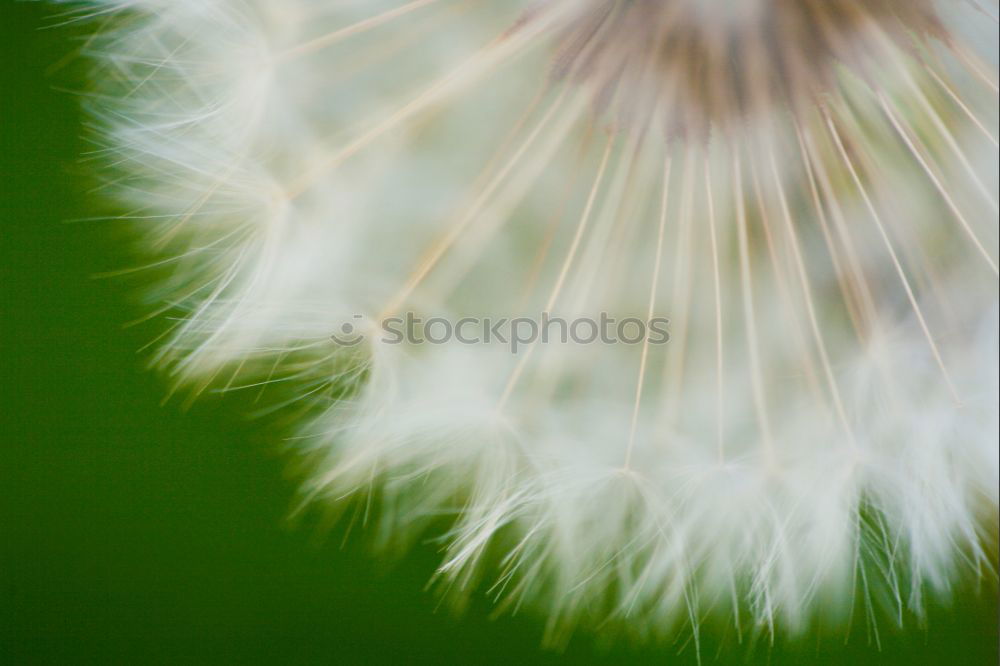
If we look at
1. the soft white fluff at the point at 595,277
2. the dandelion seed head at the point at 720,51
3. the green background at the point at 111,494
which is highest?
the dandelion seed head at the point at 720,51

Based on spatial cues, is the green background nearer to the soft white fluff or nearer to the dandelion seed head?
the soft white fluff

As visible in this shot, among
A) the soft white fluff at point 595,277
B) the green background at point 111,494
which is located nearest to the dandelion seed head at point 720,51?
the soft white fluff at point 595,277

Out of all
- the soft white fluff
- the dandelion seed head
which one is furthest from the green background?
the dandelion seed head

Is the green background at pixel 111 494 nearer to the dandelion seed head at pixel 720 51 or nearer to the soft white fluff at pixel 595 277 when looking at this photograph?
the soft white fluff at pixel 595 277

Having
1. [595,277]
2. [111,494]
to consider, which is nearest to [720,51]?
[595,277]

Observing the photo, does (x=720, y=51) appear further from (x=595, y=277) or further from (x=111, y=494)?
(x=111, y=494)

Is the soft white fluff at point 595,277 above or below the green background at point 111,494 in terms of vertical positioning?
above
